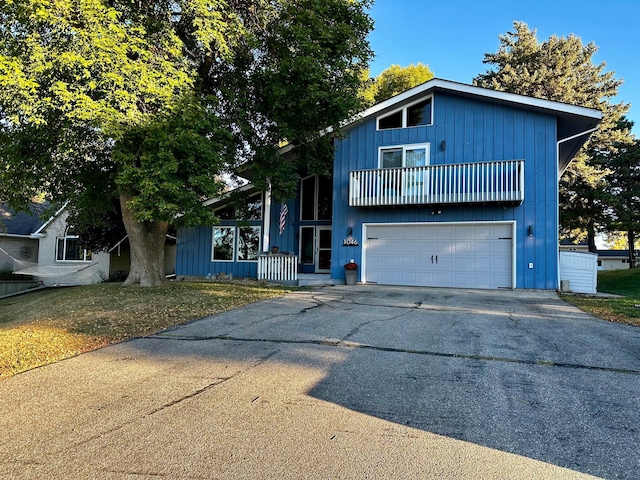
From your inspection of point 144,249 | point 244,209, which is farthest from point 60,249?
point 244,209

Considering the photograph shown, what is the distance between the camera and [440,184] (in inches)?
485

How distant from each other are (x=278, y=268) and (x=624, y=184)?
2033cm

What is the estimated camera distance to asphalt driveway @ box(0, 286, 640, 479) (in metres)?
2.46

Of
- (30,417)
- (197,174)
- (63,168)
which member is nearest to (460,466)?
(30,417)

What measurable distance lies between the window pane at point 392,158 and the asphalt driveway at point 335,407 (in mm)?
8477

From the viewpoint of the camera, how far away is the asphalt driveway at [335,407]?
2.46 metres

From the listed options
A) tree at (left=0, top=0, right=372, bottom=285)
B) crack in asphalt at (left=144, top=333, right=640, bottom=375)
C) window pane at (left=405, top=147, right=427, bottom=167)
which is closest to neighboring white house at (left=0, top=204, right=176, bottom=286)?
tree at (left=0, top=0, right=372, bottom=285)

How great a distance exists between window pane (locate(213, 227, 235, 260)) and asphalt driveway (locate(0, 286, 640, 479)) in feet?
31.5

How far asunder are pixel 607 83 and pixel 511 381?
101ft

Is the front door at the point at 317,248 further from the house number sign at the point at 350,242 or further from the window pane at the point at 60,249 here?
the window pane at the point at 60,249

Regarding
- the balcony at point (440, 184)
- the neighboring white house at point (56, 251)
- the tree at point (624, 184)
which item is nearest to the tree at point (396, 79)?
the tree at point (624, 184)

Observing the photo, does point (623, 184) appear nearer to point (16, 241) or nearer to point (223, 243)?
point (223, 243)

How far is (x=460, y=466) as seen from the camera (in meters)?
2.42

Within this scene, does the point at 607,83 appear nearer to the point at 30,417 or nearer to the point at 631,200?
the point at 631,200
